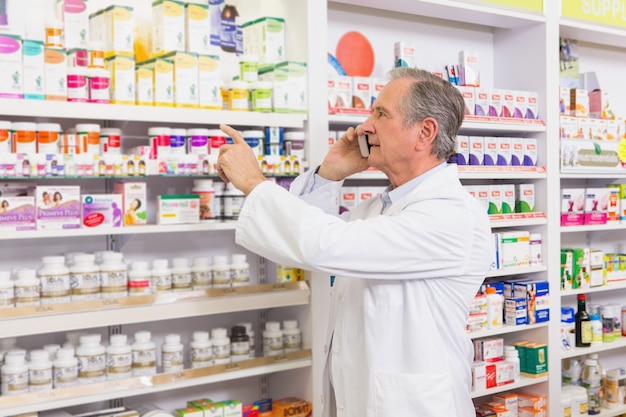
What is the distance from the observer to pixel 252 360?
11.6 feet

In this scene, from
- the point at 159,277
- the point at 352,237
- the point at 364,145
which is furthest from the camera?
the point at 159,277

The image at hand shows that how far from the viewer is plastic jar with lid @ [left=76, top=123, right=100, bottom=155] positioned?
10.2ft

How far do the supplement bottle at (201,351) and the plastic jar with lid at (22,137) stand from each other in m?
1.09

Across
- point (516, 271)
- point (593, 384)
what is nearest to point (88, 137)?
point (516, 271)

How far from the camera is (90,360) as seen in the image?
314 centimetres

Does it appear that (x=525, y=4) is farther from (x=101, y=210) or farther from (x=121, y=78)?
(x=101, y=210)

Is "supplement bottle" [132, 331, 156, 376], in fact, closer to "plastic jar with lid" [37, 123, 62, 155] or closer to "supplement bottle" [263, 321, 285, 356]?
"supplement bottle" [263, 321, 285, 356]

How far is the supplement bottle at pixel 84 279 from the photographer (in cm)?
312

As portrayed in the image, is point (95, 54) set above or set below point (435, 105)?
above

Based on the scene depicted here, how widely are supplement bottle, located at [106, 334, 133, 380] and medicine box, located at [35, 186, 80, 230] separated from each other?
→ 0.52 m

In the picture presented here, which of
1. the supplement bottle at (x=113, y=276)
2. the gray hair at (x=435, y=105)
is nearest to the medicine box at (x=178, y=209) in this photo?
the supplement bottle at (x=113, y=276)

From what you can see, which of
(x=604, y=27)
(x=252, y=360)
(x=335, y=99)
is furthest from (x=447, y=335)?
(x=604, y=27)

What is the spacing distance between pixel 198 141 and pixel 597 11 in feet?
9.63

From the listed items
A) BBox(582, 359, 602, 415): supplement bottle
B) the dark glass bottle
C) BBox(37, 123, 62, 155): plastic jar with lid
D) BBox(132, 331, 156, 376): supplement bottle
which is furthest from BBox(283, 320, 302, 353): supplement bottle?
BBox(582, 359, 602, 415): supplement bottle
